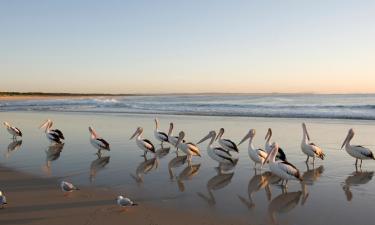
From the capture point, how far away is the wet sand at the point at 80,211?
18.9 feet

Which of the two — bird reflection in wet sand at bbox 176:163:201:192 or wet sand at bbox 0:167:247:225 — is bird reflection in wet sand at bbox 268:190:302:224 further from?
bird reflection in wet sand at bbox 176:163:201:192

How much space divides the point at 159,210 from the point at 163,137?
7.06 meters

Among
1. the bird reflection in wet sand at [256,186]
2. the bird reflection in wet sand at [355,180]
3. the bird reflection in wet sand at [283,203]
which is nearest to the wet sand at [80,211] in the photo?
the bird reflection in wet sand at [283,203]

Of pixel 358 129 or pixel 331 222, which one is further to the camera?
pixel 358 129

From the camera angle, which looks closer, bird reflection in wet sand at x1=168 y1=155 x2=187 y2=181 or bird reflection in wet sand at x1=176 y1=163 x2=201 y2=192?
bird reflection in wet sand at x1=176 y1=163 x2=201 y2=192

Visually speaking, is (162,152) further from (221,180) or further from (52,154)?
(221,180)

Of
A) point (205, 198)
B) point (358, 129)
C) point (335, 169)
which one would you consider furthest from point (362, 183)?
point (358, 129)

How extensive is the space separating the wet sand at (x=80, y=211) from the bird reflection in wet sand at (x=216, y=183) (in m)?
0.81

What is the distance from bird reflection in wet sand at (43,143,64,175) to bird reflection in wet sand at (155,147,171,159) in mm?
2731

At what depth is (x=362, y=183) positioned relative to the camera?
8.13 meters

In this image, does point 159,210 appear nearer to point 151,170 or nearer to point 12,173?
point 151,170

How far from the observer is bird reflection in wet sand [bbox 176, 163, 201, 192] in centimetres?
791

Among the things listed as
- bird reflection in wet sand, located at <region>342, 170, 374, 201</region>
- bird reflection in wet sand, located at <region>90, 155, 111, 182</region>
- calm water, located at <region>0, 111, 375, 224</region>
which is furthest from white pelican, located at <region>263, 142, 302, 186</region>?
bird reflection in wet sand, located at <region>90, 155, 111, 182</region>

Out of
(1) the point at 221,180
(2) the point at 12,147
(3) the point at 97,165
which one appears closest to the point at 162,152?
(3) the point at 97,165
